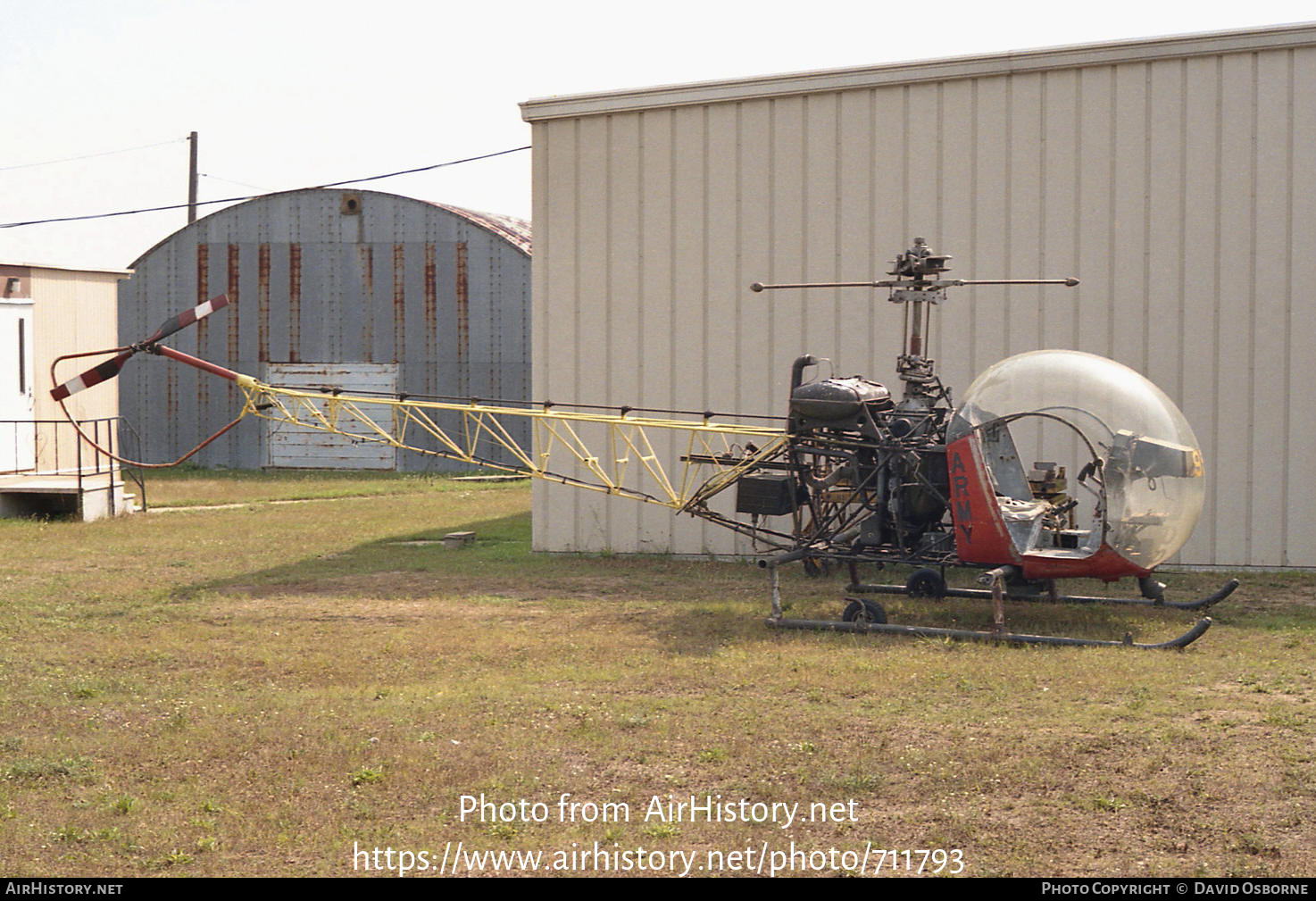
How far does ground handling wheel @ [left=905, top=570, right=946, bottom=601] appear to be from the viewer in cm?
1155

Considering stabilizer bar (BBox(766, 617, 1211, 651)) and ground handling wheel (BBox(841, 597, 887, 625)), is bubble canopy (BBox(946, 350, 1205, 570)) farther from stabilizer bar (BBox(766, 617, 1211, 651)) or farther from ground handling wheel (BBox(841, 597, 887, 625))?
ground handling wheel (BBox(841, 597, 887, 625))

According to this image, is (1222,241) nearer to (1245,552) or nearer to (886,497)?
(1245,552)

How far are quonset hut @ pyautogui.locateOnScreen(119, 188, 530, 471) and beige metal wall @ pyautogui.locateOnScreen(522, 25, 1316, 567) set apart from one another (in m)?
13.8

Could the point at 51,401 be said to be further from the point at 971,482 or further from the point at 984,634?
the point at 984,634

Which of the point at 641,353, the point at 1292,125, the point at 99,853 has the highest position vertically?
the point at 1292,125

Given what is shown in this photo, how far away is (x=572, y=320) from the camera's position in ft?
51.8

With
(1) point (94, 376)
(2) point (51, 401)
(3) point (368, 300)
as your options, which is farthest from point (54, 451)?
(1) point (94, 376)

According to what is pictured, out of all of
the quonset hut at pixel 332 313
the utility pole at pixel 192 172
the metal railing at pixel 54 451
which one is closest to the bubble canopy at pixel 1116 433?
the metal railing at pixel 54 451

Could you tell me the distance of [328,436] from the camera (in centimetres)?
3003

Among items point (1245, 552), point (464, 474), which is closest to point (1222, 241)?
point (1245, 552)

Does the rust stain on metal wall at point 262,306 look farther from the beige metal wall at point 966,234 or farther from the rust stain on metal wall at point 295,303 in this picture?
the beige metal wall at point 966,234

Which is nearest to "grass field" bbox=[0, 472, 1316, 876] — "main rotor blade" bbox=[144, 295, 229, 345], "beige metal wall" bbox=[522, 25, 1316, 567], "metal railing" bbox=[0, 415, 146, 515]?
"beige metal wall" bbox=[522, 25, 1316, 567]

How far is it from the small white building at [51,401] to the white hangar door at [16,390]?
15 millimetres

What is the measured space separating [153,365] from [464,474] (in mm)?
8208
